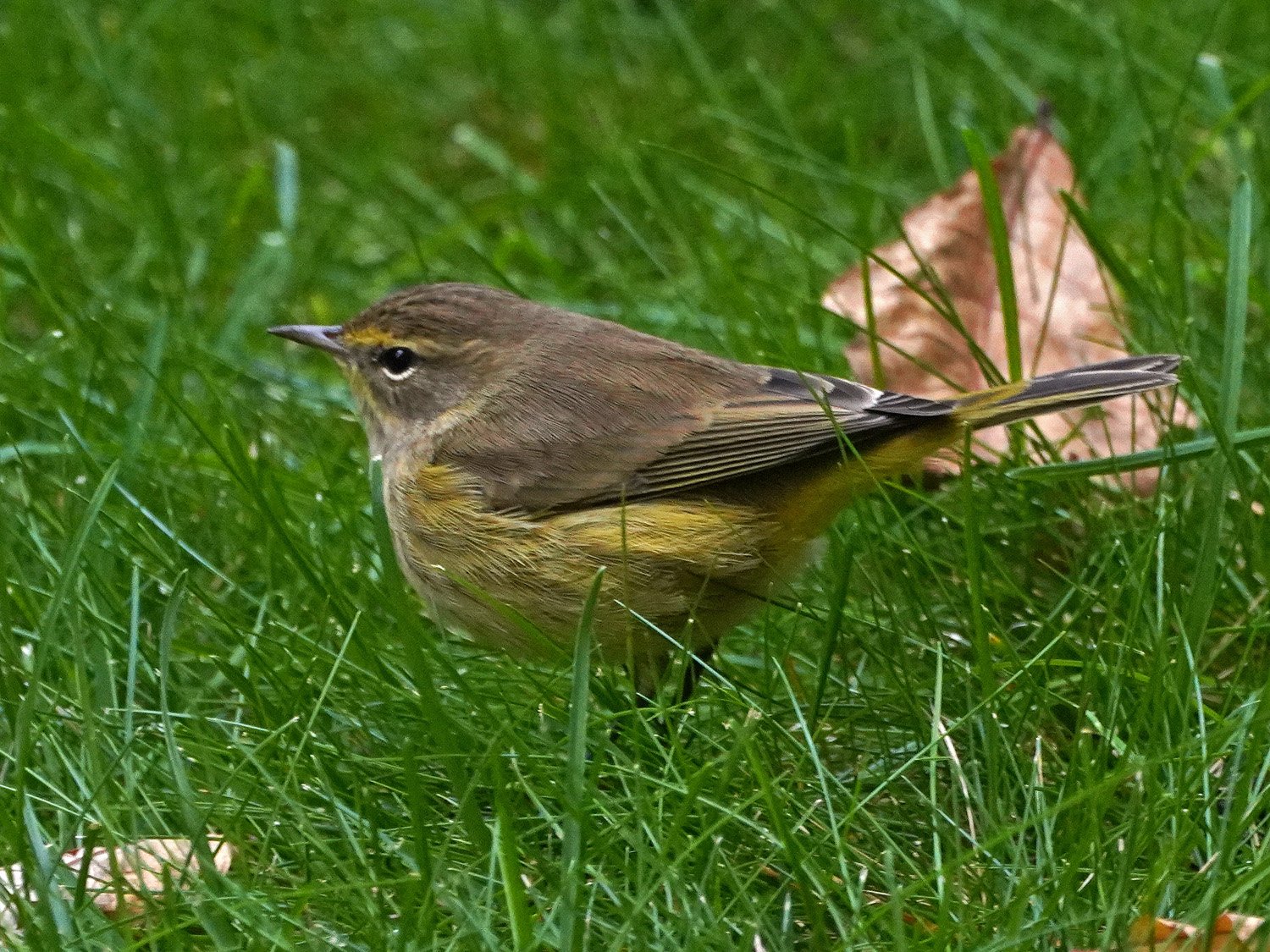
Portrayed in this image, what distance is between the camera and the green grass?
3158 millimetres

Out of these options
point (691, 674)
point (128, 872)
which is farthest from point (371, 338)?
point (128, 872)

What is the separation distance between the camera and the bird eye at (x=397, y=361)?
4.77 metres

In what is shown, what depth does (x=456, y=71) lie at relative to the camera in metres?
7.53

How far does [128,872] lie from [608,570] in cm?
120

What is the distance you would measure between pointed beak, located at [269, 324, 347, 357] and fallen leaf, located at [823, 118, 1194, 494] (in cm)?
143

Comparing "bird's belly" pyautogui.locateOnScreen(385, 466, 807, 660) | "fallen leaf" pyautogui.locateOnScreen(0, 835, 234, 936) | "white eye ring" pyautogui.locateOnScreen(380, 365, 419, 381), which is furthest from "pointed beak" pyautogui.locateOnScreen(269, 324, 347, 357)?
"fallen leaf" pyautogui.locateOnScreen(0, 835, 234, 936)

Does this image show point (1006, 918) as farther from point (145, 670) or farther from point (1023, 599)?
point (145, 670)

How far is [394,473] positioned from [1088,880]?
211 cm

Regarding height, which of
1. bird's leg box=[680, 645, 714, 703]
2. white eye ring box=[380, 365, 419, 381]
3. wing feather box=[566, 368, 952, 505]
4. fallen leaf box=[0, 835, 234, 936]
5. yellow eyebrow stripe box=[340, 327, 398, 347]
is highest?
yellow eyebrow stripe box=[340, 327, 398, 347]

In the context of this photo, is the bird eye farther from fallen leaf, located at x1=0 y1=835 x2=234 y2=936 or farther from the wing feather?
fallen leaf, located at x1=0 y1=835 x2=234 y2=936

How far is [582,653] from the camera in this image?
10.3 ft

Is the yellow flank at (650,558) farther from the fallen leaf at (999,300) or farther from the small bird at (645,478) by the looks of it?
the fallen leaf at (999,300)

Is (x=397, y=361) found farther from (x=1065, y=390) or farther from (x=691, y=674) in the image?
(x=1065, y=390)

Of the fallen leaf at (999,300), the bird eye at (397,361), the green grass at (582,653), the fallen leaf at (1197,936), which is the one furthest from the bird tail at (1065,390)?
the bird eye at (397,361)
